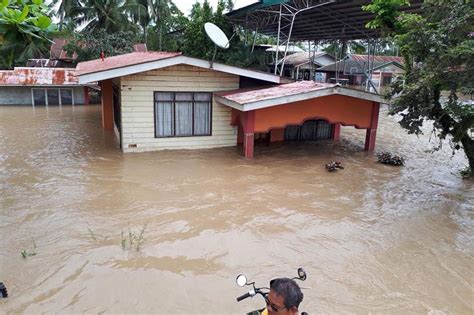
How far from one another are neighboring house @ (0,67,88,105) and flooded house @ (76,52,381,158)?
41.7 ft

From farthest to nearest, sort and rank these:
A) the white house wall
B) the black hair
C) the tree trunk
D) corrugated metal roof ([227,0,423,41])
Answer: corrugated metal roof ([227,0,423,41]) < the white house wall < the tree trunk < the black hair

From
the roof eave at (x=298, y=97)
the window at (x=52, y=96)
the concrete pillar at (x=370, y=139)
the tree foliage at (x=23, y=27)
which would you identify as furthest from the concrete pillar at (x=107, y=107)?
the tree foliage at (x=23, y=27)

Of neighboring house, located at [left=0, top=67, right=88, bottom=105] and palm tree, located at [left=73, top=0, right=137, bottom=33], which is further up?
palm tree, located at [left=73, top=0, right=137, bottom=33]

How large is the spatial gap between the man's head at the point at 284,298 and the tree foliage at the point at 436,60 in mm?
5891

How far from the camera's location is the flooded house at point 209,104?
35.6ft

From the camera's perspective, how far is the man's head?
2.53 meters

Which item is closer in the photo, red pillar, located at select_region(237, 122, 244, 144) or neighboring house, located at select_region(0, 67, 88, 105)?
red pillar, located at select_region(237, 122, 244, 144)

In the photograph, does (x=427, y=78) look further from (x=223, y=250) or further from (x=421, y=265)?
(x=223, y=250)

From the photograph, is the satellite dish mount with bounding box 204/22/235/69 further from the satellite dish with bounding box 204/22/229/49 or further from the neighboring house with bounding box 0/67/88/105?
the neighboring house with bounding box 0/67/88/105

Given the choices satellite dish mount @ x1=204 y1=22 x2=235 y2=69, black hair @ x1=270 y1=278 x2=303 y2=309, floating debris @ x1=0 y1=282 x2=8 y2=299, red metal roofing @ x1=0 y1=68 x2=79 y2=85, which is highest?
satellite dish mount @ x1=204 y1=22 x2=235 y2=69

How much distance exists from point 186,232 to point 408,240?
3.89 metres

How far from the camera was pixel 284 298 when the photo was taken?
254 cm

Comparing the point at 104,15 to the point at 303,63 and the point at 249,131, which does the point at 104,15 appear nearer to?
the point at 303,63

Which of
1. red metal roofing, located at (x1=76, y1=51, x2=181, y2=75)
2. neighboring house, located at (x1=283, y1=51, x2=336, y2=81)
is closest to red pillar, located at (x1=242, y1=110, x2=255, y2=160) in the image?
red metal roofing, located at (x1=76, y1=51, x2=181, y2=75)
